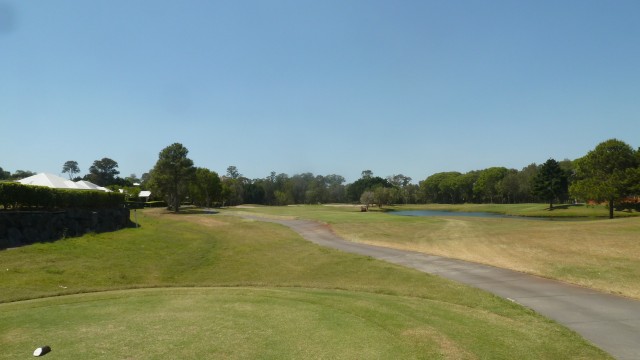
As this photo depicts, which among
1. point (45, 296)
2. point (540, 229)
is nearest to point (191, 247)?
point (45, 296)

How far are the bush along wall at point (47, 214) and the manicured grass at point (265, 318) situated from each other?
8.10ft

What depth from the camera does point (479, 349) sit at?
27.6ft

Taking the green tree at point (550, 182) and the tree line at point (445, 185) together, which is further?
the green tree at point (550, 182)

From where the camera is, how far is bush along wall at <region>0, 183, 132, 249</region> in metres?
22.8

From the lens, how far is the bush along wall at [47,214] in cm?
2278

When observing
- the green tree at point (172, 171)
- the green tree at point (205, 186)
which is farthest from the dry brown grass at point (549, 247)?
the green tree at point (205, 186)

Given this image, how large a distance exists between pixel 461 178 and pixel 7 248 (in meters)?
151

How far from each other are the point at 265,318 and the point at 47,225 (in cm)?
2180

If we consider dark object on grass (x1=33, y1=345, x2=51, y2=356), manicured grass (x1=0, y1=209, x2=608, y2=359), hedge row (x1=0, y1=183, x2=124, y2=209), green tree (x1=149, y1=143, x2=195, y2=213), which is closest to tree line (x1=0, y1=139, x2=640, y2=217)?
green tree (x1=149, y1=143, x2=195, y2=213)

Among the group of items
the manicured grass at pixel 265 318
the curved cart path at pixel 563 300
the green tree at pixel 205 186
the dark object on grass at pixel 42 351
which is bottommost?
the curved cart path at pixel 563 300

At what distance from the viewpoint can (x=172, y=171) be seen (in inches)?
2953

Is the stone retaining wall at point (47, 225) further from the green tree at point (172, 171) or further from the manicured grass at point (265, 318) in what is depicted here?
the green tree at point (172, 171)

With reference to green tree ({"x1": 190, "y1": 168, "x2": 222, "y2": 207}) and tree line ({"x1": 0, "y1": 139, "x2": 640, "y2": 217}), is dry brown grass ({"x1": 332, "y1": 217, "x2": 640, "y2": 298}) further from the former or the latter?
green tree ({"x1": 190, "y1": 168, "x2": 222, "y2": 207})

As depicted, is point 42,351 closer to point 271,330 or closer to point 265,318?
point 271,330
